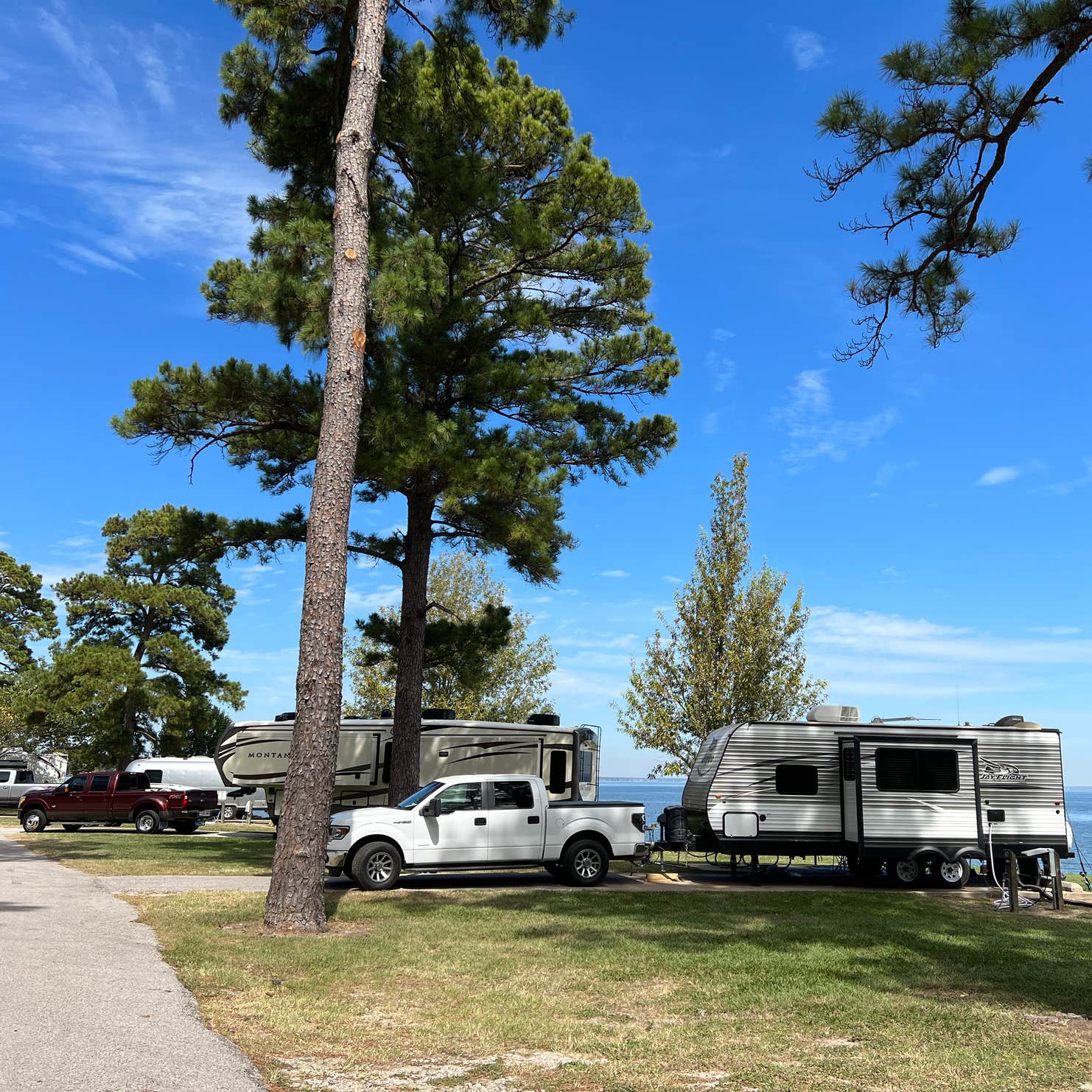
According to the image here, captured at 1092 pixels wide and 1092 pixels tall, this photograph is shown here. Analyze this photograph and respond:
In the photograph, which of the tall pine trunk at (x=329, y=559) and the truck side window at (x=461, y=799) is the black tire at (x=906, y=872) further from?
the tall pine trunk at (x=329, y=559)

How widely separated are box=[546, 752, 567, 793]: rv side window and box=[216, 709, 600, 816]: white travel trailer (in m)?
0.02

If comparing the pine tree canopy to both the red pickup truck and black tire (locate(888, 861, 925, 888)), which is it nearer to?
black tire (locate(888, 861, 925, 888))

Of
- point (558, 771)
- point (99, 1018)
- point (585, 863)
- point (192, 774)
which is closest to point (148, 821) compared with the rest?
point (192, 774)

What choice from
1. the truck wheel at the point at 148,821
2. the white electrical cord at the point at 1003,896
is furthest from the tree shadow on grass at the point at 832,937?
the truck wheel at the point at 148,821

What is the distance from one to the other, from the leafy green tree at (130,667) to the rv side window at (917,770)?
85.3ft

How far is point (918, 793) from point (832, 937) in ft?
22.4

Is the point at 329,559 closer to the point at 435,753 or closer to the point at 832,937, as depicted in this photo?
the point at 832,937

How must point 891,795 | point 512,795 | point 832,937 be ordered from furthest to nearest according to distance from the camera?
point 891,795
point 512,795
point 832,937

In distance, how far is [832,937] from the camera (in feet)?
35.2

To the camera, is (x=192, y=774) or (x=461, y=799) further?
(x=192, y=774)

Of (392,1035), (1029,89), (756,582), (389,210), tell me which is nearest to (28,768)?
(756,582)

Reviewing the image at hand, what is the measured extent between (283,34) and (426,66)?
3321 millimetres

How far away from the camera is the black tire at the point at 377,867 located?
14102 mm

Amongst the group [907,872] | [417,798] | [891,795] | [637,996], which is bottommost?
[637,996]
